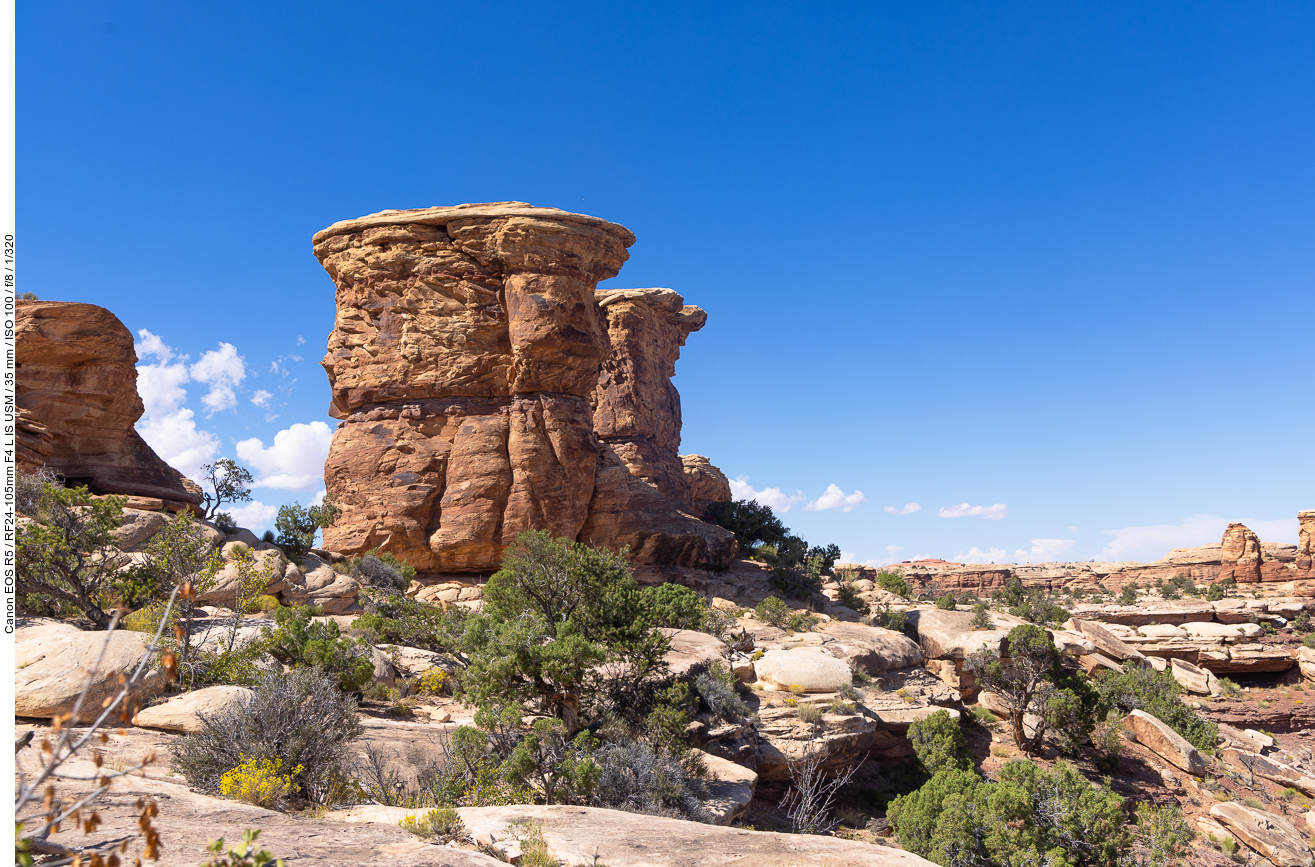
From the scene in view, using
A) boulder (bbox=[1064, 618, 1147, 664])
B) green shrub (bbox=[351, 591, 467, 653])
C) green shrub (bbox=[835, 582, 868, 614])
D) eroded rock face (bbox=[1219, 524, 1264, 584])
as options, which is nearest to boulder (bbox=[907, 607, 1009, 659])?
green shrub (bbox=[835, 582, 868, 614])

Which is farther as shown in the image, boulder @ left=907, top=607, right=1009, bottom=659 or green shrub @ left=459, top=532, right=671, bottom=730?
boulder @ left=907, top=607, right=1009, bottom=659

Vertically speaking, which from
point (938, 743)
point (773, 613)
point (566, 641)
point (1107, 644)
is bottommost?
point (1107, 644)

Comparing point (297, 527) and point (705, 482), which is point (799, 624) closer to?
point (297, 527)

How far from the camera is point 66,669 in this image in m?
10.8

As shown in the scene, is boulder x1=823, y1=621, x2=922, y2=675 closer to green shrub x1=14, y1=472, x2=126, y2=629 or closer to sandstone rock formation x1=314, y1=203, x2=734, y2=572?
sandstone rock formation x1=314, y1=203, x2=734, y2=572

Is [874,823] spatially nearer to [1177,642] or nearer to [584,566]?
[584,566]

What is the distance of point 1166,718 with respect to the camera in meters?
25.0

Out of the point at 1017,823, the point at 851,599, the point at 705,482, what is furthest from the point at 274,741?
the point at 705,482

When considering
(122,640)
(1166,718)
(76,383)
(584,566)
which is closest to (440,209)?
(76,383)

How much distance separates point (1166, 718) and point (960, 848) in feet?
56.1

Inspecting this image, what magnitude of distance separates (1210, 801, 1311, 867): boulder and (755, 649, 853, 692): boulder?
34.6 ft

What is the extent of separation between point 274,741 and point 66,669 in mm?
4173

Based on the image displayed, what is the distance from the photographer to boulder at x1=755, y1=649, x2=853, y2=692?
19.0 m

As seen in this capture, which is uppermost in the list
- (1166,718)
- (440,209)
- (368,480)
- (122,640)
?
(440,209)
